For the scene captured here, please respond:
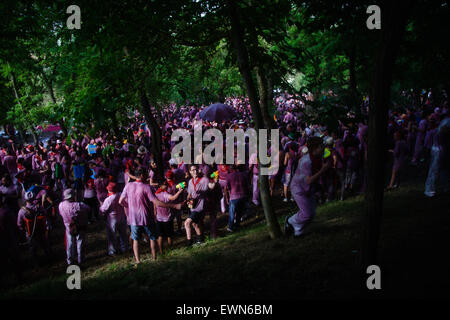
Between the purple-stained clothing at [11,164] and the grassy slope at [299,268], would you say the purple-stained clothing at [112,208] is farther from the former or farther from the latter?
the purple-stained clothing at [11,164]

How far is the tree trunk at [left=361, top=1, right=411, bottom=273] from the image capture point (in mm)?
3227

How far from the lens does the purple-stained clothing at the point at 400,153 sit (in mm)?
9500

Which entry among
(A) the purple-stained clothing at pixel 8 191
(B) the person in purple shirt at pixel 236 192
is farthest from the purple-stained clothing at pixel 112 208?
(A) the purple-stained clothing at pixel 8 191

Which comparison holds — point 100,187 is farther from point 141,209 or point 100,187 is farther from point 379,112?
point 379,112

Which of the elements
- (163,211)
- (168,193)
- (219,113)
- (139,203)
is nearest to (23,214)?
(139,203)

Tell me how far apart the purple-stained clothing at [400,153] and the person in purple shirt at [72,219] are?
858 centimetres

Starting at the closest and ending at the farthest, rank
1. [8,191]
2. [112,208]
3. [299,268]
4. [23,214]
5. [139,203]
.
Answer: [299,268] → [139,203] → [23,214] → [112,208] → [8,191]

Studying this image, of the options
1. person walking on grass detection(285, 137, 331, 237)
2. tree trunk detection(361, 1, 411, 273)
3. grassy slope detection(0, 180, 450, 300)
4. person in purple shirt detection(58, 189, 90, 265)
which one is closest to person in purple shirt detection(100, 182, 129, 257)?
person in purple shirt detection(58, 189, 90, 265)

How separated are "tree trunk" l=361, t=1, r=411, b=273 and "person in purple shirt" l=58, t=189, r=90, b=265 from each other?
6.21 m

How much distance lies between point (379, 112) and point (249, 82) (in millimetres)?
2765

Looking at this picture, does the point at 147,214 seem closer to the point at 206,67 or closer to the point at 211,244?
the point at 211,244

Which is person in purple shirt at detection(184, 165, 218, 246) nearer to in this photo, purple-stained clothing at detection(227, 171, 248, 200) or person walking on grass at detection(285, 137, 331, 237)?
purple-stained clothing at detection(227, 171, 248, 200)

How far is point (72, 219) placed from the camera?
748cm
